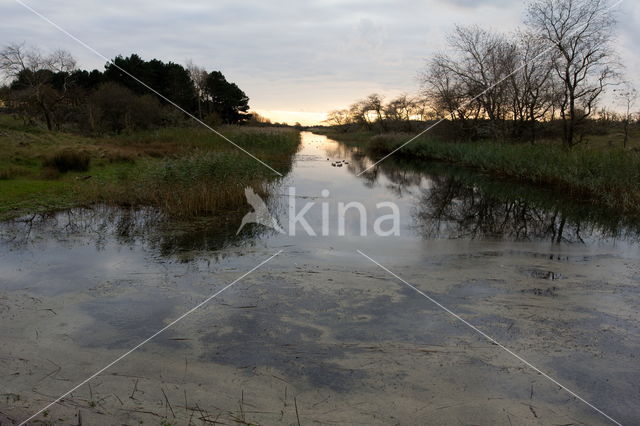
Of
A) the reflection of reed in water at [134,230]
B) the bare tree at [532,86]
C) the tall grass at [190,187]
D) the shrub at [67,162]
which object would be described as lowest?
the reflection of reed in water at [134,230]

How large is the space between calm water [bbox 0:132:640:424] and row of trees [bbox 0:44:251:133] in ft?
60.0

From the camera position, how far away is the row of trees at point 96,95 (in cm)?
2858

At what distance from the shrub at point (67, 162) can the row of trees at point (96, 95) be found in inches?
355

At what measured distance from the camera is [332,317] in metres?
4.70

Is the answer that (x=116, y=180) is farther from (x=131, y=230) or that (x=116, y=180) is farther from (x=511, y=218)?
(x=511, y=218)

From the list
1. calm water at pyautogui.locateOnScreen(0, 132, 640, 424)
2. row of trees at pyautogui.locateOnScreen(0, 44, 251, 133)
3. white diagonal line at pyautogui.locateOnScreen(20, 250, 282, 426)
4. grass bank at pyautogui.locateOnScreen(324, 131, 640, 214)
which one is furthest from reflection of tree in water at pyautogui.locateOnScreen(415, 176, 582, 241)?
row of trees at pyautogui.locateOnScreen(0, 44, 251, 133)

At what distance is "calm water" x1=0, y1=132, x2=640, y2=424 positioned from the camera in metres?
3.31

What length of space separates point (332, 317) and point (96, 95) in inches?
1175

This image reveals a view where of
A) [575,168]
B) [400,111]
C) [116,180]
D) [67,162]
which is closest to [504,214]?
[575,168]

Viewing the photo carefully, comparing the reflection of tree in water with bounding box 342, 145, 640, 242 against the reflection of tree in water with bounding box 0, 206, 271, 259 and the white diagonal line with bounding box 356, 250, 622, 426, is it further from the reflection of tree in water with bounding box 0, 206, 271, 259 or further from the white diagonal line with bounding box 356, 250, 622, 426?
the reflection of tree in water with bounding box 0, 206, 271, 259

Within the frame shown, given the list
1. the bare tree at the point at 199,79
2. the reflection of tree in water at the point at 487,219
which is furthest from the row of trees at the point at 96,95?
the reflection of tree in water at the point at 487,219

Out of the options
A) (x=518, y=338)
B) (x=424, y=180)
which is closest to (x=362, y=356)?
(x=518, y=338)

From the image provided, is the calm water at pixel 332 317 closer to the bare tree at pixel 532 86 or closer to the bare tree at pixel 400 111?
the bare tree at pixel 532 86

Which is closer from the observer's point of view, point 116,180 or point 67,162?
point 116,180
